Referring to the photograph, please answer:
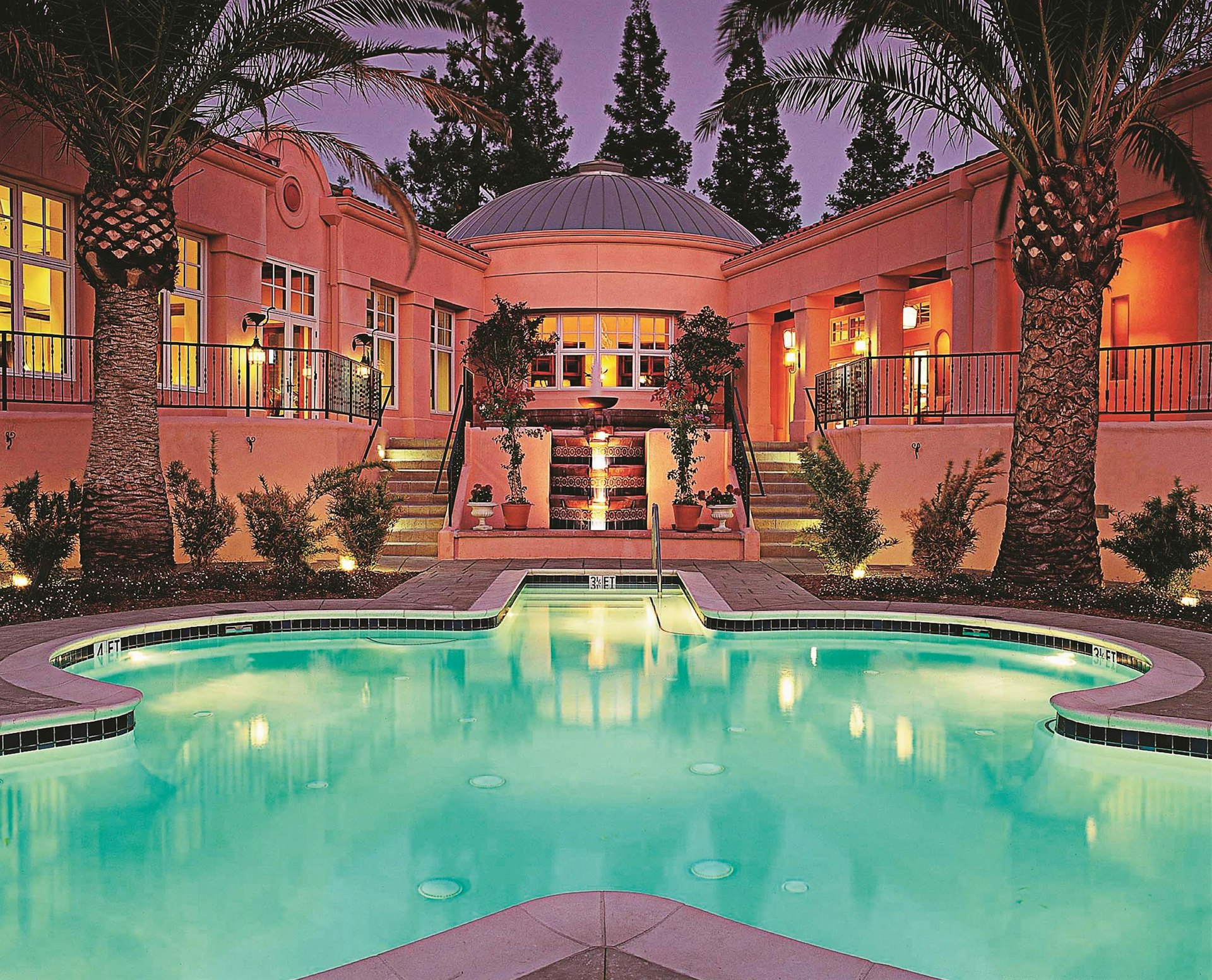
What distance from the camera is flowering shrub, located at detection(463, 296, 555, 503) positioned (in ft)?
49.2

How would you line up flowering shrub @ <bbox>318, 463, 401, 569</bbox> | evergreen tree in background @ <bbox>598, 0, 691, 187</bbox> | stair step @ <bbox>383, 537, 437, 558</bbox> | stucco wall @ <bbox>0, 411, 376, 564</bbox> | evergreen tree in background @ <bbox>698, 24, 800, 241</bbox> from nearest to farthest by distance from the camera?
flowering shrub @ <bbox>318, 463, 401, 569</bbox>, stucco wall @ <bbox>0, 411, 376, 564</bbox>, stair step @ <bbox>383, 537, 437, 558</bbox>, evergreen tree in background @ <bbox>698, 24, 800, 241</bbox>, evergreen tree in background @ <bbox>598, 0, 691, 187</bbox>

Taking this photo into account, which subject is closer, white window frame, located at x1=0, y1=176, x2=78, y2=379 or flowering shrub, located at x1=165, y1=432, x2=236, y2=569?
flowering shrub, located at x1=165, y1=432, x2=236, y2=569

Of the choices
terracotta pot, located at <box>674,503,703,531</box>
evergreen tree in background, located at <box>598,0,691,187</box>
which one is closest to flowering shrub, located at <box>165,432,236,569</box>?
terracotta pot, located at <box>674,503,703,531</box>

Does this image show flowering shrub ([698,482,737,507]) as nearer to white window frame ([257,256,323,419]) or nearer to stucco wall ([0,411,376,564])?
stucco wall ([0,411,376,564])

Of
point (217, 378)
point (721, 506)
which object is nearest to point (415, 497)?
point (217, 378)

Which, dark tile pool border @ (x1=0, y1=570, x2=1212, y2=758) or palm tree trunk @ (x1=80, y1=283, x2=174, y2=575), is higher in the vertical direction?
palm tree trunk @ (x1=80, y1=283, x2=174, y2=575)

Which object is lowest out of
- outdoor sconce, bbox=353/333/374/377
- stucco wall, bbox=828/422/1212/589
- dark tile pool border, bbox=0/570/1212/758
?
dark tile pool border, bbox=0/570/1212/758

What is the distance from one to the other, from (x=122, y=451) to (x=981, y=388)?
11371mm

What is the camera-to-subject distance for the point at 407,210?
13.0 metres

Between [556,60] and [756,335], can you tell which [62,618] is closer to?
[756,335]

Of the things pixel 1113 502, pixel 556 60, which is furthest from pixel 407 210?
pixel 556 60

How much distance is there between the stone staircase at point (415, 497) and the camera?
46.9 feet

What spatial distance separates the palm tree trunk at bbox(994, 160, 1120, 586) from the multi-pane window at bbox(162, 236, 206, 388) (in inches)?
442

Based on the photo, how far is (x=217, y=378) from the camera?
15242 millimetres
